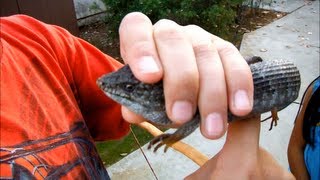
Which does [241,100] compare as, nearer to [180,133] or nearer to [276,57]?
[180,133]

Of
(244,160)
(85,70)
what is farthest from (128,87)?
(85,70)

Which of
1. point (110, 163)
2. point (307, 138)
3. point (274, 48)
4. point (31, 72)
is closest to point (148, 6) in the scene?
point (274, 48)

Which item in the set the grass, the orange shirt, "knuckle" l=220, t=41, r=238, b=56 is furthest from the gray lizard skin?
the grass

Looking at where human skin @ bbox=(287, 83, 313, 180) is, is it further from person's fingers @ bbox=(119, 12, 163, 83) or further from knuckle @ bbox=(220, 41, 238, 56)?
person's fingers @ bbox=(119, 12, 163, 83)

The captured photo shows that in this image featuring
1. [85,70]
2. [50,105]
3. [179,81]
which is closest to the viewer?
[179,81]

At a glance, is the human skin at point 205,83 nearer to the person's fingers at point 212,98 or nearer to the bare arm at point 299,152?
the person's fingers at point 212,98

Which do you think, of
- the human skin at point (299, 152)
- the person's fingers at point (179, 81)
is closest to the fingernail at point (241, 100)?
the person's fingers at point (179, 81)
